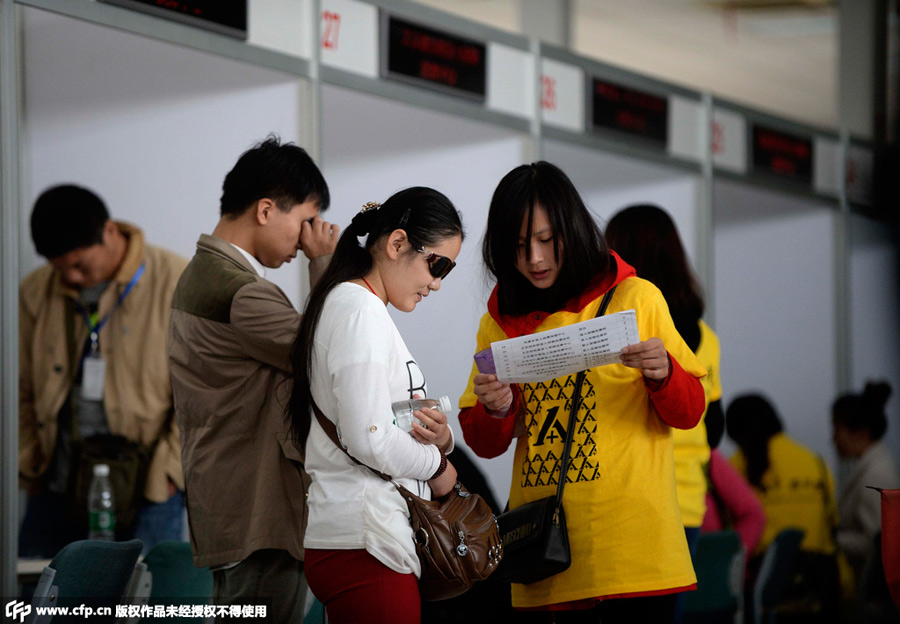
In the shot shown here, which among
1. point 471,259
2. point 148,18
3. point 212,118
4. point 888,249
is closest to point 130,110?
point 212,118

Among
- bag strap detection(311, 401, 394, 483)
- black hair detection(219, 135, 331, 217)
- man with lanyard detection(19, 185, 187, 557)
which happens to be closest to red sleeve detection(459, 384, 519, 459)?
bag strap detection(311, 401, 394, 483)

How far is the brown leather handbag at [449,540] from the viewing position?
162cm

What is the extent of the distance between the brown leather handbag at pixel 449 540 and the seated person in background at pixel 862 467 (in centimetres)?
293

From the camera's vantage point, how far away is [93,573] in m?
1.87

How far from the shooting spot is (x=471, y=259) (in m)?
2.46

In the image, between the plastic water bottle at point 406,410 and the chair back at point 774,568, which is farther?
the chair back at point 774,568

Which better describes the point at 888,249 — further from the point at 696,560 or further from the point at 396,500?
the point at 396,500

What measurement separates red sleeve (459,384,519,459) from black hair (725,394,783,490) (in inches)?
107

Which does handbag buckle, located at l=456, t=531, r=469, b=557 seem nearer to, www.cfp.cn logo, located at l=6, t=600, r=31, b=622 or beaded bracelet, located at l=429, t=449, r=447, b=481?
beaded bracelet, located at l=429, t=449, r=447, b=481

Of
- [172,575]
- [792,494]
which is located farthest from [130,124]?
[792,494]

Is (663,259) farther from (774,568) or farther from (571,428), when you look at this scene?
(774,568)

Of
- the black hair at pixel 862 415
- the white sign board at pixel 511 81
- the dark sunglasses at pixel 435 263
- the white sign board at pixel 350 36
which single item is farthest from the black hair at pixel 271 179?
the black hair at pixel 862 415

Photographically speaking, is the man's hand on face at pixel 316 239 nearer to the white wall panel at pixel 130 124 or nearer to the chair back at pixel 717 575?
the white wall panel at pixel 130 124

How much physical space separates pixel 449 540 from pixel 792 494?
10.4 ft
